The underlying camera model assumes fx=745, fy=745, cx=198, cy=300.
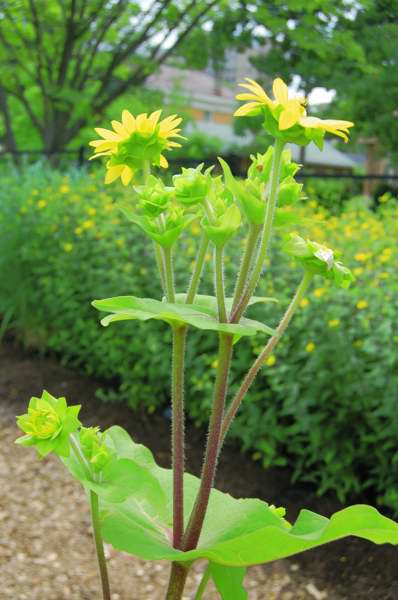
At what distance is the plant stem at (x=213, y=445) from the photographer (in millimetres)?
1105

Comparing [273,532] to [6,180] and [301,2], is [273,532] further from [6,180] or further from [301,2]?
[301,2]

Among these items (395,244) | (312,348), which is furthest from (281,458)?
(395,244)

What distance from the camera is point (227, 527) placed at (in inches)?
46.6

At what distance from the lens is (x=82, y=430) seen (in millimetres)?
1116

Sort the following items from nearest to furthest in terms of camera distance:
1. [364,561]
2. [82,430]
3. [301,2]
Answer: [82,430] → [364,561] → [301,2]

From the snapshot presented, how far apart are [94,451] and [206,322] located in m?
0.26

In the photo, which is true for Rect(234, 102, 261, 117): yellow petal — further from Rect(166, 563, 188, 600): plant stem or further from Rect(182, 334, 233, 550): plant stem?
Rect(166, 563, 188, 600): plant stem

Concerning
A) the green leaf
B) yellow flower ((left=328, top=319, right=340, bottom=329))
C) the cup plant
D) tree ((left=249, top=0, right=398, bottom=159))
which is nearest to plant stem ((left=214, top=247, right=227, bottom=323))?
the cup plant

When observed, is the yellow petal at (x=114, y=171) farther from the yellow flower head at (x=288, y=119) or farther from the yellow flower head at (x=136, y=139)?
the yellow flower head at (x=288, y=119)

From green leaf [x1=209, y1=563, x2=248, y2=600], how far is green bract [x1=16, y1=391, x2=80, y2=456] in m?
0.35

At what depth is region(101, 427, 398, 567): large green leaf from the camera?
983mm

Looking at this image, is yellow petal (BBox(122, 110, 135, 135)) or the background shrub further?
the background shrub

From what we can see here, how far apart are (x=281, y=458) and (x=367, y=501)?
0.39 meters

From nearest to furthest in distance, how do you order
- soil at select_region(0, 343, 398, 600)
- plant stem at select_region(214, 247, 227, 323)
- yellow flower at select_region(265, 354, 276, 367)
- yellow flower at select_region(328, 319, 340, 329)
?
plant stem at select_region(214, 247, 227, 323)
soil at select_region(0, 343, 398, 600)
yellow flower at select_region(328, 319, 340, 329)
yellow flower at select_region(265, 354, 276, 367)
